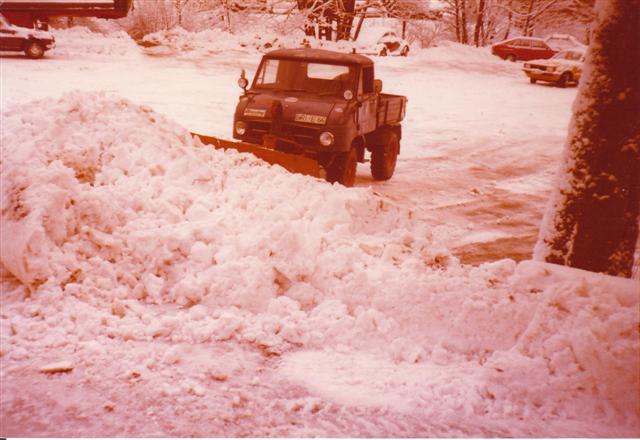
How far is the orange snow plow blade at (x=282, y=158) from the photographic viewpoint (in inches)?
286

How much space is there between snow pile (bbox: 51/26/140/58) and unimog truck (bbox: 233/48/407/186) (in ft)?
48.1

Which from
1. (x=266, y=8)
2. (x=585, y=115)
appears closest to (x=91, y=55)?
(x=266, y=8)

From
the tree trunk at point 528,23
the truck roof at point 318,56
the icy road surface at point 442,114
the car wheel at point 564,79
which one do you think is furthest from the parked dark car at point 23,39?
the tree trunk at point 528,23

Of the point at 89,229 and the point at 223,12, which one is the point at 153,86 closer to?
the point at 223,12

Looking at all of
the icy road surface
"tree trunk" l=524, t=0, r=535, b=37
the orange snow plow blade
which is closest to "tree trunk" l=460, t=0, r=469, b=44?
"tree trunk" l=524, t=0, r=535, b=37

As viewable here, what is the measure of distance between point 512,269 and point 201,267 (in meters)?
2.46

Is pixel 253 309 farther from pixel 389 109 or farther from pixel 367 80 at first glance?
pixel 389 109

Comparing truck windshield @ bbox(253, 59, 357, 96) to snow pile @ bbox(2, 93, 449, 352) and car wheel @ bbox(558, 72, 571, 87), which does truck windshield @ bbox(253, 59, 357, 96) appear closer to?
snow pile @ bbox(2, 93, 449, 352)

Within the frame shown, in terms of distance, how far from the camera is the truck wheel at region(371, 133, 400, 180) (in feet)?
33.2

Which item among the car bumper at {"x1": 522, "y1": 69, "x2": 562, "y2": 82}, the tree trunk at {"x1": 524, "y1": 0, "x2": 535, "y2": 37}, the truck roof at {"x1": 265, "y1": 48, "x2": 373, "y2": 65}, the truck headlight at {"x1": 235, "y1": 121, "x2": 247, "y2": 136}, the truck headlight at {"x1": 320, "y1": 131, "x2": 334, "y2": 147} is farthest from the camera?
the tree trunk at {"x1": 524, "y1": 0, "x2": 535, "y2": 37}

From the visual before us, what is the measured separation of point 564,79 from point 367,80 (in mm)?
16854

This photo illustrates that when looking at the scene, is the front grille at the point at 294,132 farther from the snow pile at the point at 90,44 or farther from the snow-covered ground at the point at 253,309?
the snow pile at the point at 90,44

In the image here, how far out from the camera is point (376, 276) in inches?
194

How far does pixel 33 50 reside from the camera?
1905cm
